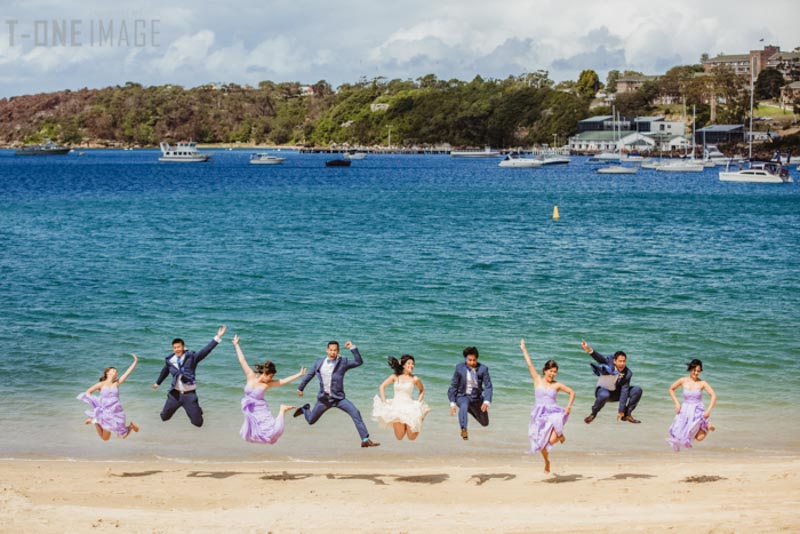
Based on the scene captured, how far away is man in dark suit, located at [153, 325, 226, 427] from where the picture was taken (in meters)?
13.5

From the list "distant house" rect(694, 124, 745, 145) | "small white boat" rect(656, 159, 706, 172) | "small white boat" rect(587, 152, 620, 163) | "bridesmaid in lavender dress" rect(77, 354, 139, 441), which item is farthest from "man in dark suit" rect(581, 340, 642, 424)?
"distant house" rect(694, 124, 745, 145)

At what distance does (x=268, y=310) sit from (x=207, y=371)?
869 centimetres

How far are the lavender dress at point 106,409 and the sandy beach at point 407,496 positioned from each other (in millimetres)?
858

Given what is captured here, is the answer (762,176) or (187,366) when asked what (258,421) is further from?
(762,176)

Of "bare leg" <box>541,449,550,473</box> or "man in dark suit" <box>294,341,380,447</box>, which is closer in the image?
"bare leg" <box>541,449,550,473</box>

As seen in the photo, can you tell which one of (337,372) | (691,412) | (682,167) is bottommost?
(691,412)

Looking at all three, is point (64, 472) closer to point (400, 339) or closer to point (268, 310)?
point (400, 339)

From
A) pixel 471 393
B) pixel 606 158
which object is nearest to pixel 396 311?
pixel 471 393

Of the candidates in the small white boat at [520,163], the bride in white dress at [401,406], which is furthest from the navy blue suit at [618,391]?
the small white boat at [520,163]

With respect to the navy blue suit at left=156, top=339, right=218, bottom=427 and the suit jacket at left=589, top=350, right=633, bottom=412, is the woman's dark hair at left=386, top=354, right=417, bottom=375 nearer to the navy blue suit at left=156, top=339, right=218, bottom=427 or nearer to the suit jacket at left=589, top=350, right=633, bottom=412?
the navy blue suit at left=156, top=339, right=218, bottom=427

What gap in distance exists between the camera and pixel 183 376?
13.7m

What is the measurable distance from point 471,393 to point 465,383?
19 centimetres

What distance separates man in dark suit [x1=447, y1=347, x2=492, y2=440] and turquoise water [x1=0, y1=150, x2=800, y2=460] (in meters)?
2.05

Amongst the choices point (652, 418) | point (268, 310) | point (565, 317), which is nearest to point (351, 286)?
point (268, 310)
